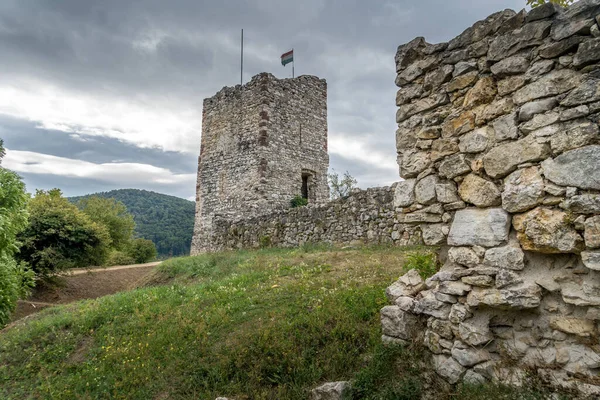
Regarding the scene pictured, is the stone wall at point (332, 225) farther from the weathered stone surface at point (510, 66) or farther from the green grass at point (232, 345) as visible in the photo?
the weathered stone surface at point (510, 66)

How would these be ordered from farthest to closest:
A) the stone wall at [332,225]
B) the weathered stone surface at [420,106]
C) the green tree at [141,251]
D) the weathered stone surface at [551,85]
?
the green tree at [141,251], the stone wall at [332,225], the weathered stone surface at [420,106], the weathered stone surface at [551,85]

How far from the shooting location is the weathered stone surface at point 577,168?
254 centimetres

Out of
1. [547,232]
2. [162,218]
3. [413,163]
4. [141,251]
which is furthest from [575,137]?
[162,218]

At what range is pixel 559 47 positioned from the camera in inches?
112

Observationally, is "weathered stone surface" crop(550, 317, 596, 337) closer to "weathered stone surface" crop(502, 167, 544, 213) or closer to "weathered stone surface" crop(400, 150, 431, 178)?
"weathered stone surface" crop(502, 167, 544, 213)

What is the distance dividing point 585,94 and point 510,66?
0.66 metres

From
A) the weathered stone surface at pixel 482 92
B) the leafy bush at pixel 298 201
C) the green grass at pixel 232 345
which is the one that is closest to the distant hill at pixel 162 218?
the leafy bush at pixel 298 201

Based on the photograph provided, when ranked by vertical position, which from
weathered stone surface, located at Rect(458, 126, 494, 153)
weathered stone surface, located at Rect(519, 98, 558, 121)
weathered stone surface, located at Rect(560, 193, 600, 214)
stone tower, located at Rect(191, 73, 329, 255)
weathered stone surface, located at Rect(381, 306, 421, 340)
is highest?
stone tower, located at Rect(191, 73, 329, 255)

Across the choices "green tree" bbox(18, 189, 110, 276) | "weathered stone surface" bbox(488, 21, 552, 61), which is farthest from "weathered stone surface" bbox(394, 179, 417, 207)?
"green tree" bbox(18, 189, 110, 276)

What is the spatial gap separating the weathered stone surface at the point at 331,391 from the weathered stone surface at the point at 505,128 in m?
2.74

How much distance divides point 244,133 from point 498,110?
47.5 ft

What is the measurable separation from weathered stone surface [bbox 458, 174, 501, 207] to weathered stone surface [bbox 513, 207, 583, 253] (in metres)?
0.26

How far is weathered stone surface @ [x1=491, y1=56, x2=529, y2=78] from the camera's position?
3.06m

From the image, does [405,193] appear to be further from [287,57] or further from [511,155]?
[287,57]
